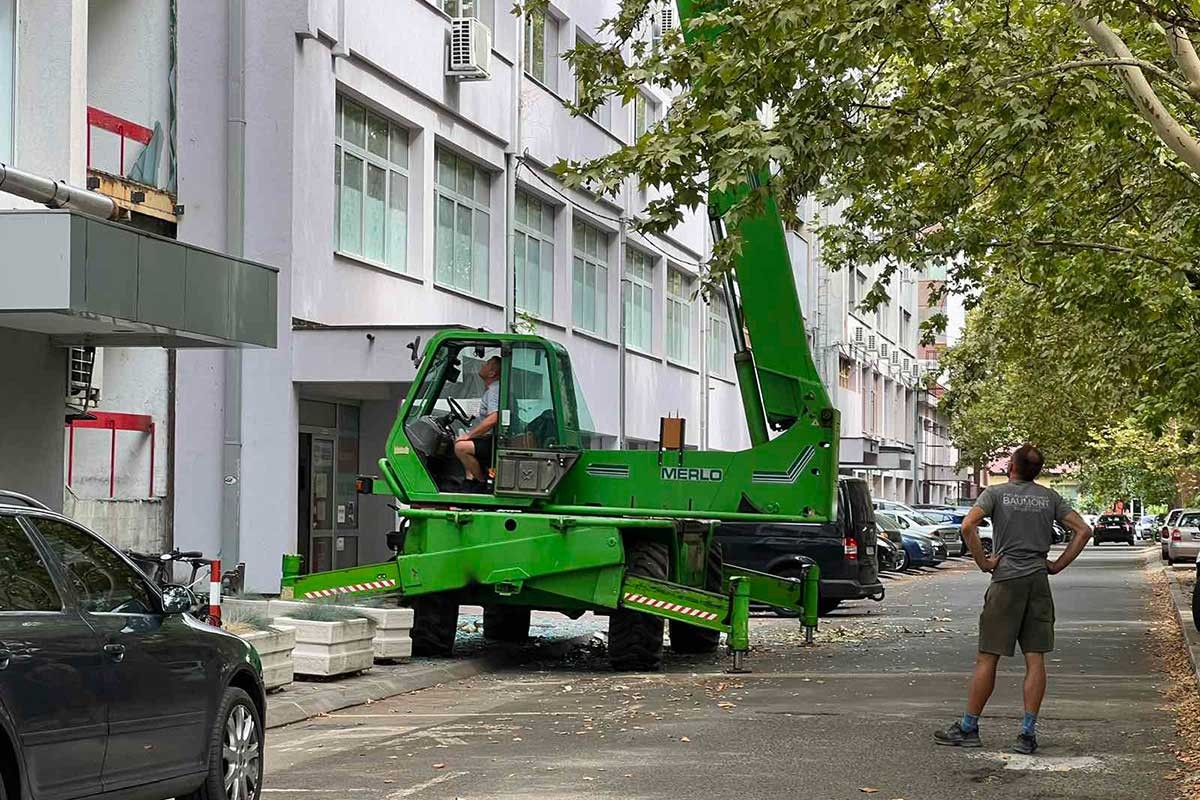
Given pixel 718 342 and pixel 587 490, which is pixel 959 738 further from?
pixel 718 342

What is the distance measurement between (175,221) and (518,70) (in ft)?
29.5

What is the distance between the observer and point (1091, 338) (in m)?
27.4

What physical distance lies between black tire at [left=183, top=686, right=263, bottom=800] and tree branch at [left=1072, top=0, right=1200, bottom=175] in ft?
23.5

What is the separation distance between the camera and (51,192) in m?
14.3

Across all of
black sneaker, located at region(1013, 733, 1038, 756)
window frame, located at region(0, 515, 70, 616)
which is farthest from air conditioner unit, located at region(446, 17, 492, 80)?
window frame, located at region(0, 515, 70, 616)

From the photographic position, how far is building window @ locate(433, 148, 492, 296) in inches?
1035

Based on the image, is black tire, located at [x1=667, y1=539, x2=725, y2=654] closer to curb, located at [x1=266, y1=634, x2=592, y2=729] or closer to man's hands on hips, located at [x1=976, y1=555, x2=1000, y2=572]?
curb, located at [x1=266, y1=634, x2=592, y2=729]

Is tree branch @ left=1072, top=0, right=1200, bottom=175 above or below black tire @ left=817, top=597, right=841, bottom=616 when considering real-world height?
above

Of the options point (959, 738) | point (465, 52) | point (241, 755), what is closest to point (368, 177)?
point (465, 52)

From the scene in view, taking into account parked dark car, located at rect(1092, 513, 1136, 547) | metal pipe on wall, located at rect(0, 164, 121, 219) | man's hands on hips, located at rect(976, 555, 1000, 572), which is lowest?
parked dark car, located at rect(1092, 513, 1136, 547)

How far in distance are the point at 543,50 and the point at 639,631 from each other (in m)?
16.6

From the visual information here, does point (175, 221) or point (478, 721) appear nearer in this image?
point (478, 721)

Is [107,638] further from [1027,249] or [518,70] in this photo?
[518,70]

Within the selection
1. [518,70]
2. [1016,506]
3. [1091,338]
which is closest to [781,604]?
[1016,506]
